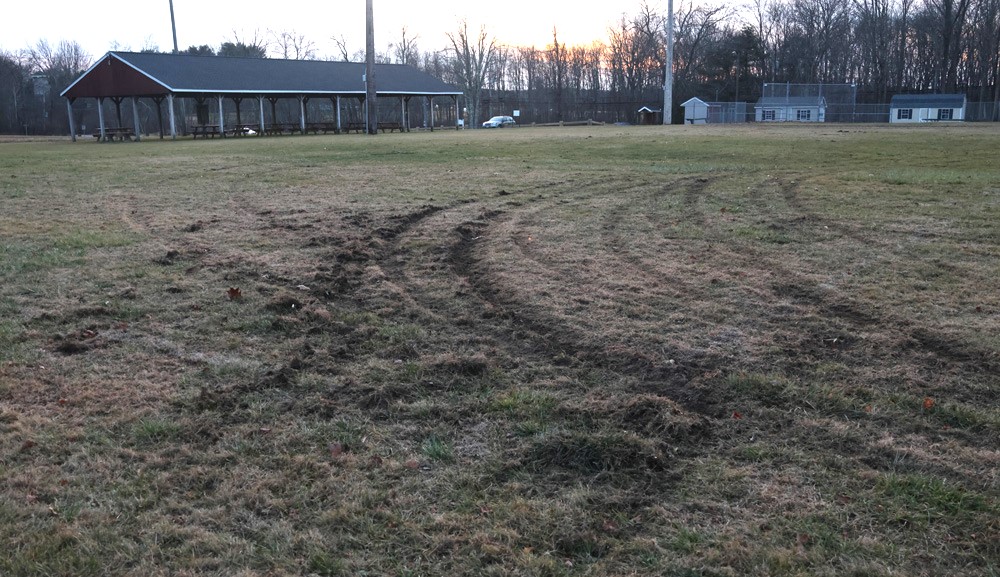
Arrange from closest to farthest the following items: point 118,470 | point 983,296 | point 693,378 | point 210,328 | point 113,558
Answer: point 113,558, point 118,470, point 693,378, point 210,328, point 983,296

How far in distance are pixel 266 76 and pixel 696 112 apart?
33.8 metres

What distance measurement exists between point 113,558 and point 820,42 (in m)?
82.2

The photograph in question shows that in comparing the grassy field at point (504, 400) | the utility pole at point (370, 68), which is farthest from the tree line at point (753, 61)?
the grassy field at point (504, 400)

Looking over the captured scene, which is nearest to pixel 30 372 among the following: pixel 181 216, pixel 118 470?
pixel 118 470

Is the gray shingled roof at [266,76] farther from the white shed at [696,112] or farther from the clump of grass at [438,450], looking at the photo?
the clump of grass at [438,450]

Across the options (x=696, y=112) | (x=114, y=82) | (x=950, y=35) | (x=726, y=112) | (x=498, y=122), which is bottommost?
(x=498, y=122)

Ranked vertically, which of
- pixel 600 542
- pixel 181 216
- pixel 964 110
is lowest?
pixel 600 542

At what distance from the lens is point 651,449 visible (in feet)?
10.6

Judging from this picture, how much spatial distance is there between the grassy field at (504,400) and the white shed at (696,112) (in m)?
54.4

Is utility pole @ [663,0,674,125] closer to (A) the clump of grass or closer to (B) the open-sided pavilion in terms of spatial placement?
(B) the open-sided pavilion

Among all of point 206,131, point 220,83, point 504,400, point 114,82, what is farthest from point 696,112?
point 504,400

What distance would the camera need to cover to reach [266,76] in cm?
4372

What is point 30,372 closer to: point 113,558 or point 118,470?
point 118,470

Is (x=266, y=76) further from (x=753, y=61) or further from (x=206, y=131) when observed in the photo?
(x=753, y=61)
